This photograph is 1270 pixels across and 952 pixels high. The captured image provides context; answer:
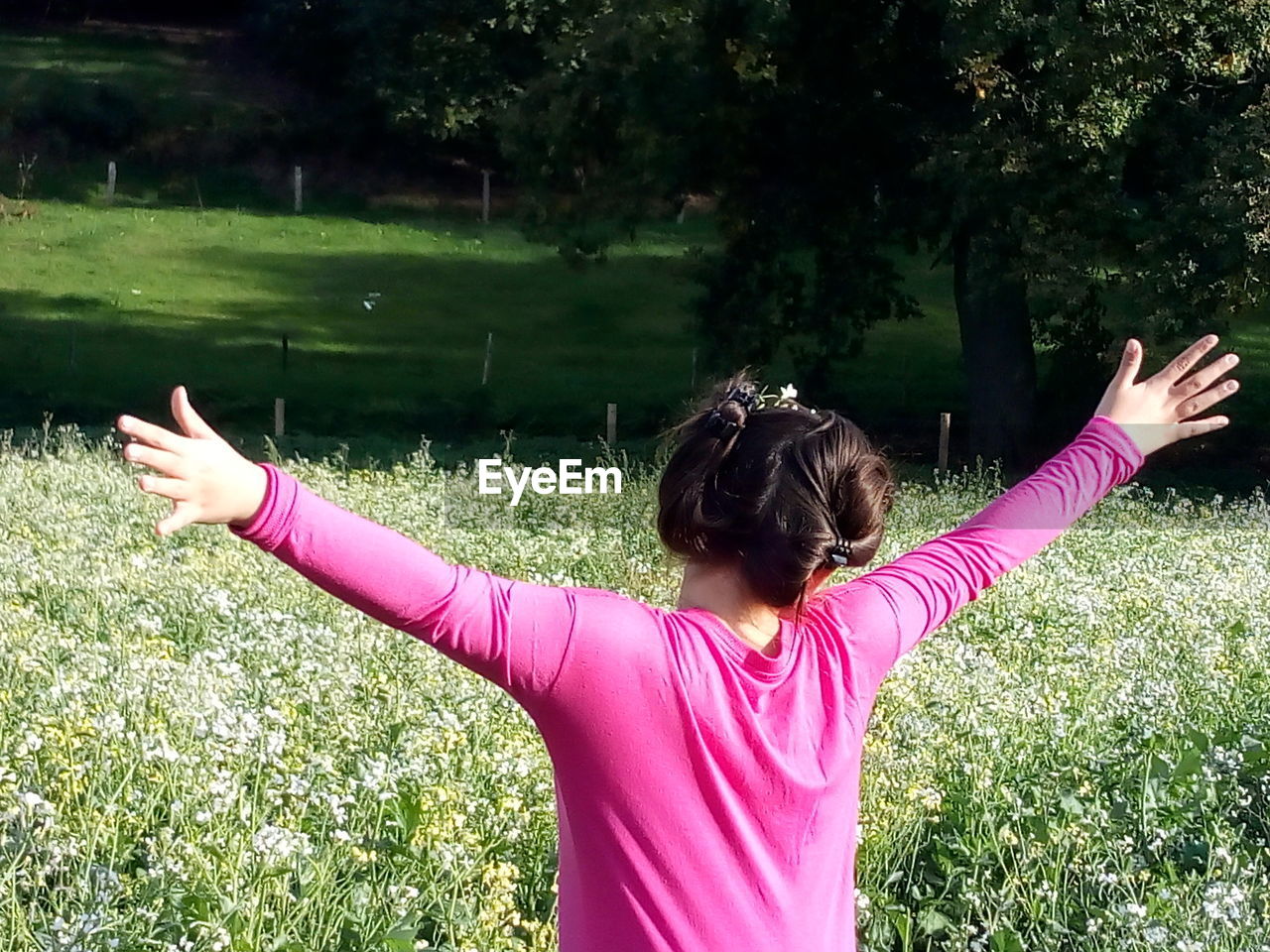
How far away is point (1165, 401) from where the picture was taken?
2.96 metres

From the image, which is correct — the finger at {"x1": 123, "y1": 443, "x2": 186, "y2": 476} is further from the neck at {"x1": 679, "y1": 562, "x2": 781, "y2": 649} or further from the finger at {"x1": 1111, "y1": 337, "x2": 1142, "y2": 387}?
the finger at {"x1": 1111, "y1": 337, "x2": 1142, "y2": 387}

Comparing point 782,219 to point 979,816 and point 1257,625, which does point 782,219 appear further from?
point 979,816

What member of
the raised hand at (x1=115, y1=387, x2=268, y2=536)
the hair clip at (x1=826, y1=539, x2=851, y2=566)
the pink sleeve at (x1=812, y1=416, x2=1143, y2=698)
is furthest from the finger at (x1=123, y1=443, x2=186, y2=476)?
the pink sleeve at (x1=812, y1=416, x2=1143, y2=698)

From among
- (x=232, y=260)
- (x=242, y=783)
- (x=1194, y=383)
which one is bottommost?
(x=232, y=260)

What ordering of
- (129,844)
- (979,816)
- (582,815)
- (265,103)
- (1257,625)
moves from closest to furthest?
(582,815) < (129,844) < (979,816) < (1257,625) < (265,103)

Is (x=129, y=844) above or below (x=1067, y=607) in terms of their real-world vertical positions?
above

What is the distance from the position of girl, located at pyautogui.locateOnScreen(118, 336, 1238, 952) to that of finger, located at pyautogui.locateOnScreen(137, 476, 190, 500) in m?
0.13

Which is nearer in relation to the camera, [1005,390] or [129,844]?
[129,844]

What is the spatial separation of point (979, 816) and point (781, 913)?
2.78 m

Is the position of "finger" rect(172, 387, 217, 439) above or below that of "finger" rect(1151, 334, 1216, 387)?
below

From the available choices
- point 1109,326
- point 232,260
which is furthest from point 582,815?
point 232,260

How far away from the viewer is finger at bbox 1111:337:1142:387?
2.85m

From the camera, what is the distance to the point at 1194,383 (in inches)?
116

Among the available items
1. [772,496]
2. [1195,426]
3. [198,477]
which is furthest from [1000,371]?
[198,477]
